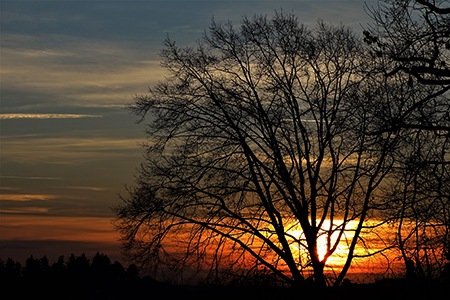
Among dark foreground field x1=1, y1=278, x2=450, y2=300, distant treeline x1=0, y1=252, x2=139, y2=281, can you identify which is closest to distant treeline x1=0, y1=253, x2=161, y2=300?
distant treeline x1=0, y1=252, x2=139, y2=281

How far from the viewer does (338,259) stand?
66.6ft

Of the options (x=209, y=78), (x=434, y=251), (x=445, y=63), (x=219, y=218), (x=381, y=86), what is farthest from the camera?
(x=209, y=78)

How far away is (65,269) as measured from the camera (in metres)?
83.6

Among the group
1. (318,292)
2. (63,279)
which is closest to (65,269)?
(63,279)

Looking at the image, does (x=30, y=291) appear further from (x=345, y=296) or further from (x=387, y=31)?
(x=387, y=31)

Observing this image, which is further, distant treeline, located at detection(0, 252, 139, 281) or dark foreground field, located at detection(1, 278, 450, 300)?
distant treeline, located at detection(0, 252, 139, 281)

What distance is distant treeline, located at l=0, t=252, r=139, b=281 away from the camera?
78.0 m

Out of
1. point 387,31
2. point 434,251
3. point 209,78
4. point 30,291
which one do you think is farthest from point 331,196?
point 30,291

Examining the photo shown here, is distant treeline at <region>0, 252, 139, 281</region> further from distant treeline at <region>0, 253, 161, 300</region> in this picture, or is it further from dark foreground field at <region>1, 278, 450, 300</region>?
dark foreground field at <region>1, 278, 450, 300</region>

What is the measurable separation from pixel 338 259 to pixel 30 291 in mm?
67091

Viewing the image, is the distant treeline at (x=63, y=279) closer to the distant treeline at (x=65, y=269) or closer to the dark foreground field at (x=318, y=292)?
the distant treeline at (x=65, y=269)

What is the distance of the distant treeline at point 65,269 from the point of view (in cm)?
7799

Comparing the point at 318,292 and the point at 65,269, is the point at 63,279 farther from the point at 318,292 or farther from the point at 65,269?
the point at 318,292

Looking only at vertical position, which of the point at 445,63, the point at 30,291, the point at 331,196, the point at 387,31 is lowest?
the point at 30,291
